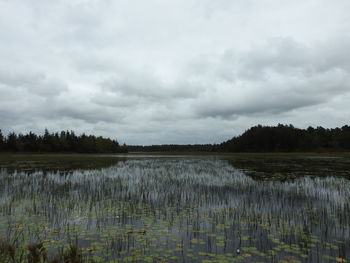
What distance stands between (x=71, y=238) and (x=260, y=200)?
39.3 feet

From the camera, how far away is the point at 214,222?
1219 centimetres

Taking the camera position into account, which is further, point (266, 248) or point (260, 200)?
point (260, 200)

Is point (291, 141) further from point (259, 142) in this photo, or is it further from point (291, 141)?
point (259, 142)

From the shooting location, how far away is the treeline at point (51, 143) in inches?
6112

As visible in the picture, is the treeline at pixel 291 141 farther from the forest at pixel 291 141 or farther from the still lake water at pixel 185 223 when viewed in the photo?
the still lake water at pixel 185 223

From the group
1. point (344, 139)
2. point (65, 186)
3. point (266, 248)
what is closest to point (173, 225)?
point (266, 248)

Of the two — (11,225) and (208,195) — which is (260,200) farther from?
(11,225)

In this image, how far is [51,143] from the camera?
164750 millimetres

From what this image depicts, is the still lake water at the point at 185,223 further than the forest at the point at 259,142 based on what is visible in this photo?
No

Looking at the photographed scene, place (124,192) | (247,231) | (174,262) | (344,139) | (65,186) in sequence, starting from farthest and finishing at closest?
(344,139) → (65,186) → (124,192) → (247,231) → (174,262)

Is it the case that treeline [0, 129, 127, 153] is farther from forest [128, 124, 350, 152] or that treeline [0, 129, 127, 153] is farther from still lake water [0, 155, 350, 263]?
still lake water [0, 155, 350, 263]

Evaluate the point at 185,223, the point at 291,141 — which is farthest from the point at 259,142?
the point at 185,223

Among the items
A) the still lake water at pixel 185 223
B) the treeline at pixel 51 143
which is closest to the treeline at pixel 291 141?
the treeline at pixel 51 143

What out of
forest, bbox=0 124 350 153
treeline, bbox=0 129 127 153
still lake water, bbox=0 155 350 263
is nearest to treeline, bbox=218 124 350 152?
forest, bbox=0 124 350 153
